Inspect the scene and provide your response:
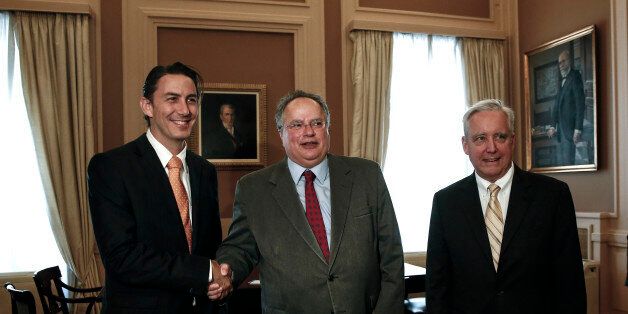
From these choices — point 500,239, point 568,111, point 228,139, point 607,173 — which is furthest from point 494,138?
point 228,139

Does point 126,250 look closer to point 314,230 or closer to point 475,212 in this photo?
point 314,230

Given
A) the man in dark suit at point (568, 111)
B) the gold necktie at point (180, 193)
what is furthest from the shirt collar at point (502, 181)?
the man in dark suit at point (568, 111)

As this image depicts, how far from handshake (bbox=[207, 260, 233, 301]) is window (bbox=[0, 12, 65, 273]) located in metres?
3.62

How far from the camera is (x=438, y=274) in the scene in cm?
221

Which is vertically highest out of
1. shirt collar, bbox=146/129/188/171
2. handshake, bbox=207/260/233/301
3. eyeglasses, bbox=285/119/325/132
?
eyeglasses, bbox=285/119/325/132

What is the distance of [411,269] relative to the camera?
4527 millimetres

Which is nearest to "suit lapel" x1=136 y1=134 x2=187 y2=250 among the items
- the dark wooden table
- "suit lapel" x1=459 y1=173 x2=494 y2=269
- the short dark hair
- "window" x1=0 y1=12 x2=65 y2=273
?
the short dark hair

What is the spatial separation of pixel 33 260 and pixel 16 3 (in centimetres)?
240

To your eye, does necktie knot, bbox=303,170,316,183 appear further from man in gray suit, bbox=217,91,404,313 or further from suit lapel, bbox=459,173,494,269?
suit lapel, bbox=459,173,494,269

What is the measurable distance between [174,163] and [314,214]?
63 cm

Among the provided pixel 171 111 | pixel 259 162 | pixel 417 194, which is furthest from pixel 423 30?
pixel 171 111

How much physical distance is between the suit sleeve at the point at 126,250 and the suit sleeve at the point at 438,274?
90 cm

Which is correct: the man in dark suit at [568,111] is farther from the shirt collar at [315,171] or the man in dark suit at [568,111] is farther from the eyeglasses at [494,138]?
the shirt collar at [315,171]

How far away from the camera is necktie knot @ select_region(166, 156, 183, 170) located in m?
2.28
